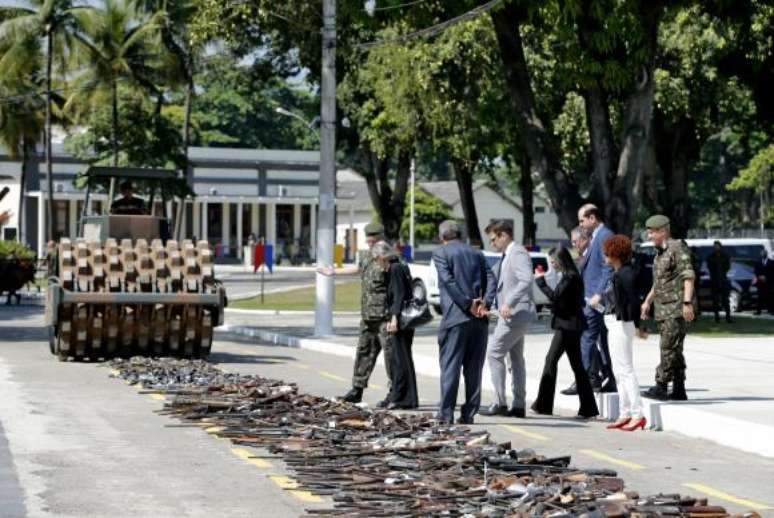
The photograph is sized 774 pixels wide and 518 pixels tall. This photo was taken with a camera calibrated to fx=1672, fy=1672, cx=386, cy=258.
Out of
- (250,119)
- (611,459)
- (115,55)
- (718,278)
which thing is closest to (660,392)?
(611,459)

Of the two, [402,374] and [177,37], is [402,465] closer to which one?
[402,374]

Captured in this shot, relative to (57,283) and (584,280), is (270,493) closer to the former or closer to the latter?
(584,280)

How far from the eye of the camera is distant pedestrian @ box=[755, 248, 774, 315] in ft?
129

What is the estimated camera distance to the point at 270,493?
11.5 m

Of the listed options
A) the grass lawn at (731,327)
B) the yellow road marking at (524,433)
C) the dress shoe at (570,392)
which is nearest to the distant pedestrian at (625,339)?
the yellow road marking at (524,433)

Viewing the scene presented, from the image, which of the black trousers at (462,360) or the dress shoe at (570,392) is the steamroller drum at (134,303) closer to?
the dress shoe at (570,392)

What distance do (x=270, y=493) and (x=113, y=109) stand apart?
5492 cm

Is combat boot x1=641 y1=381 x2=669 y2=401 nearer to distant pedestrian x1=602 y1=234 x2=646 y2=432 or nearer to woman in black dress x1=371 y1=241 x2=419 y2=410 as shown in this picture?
distant pedestrian x1=602 y1=234 x2=646 y2=432

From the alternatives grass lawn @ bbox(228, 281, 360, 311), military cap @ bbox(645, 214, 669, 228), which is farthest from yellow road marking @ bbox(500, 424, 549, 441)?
grass lawn @ bbox(228, 281, 360, 311)

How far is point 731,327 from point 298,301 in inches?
607

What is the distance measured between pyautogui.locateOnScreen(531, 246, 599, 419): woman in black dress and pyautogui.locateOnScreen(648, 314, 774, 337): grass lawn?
45.5 ft

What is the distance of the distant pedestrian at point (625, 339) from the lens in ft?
53.0

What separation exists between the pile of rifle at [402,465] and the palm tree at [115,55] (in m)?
45.4

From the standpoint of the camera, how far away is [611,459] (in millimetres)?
13844
